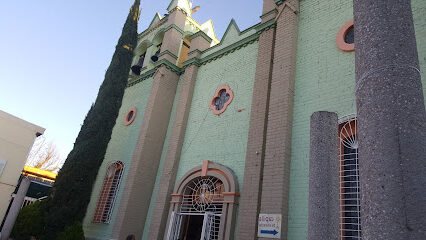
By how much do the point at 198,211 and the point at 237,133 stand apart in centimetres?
253

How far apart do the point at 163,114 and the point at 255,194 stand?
6.02 meters

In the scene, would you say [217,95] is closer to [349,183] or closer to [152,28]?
[349,183]

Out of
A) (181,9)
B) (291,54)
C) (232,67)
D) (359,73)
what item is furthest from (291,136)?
(181,9)

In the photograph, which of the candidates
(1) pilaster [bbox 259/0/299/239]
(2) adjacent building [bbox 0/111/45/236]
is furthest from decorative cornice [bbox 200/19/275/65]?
(2) adjacent building [bbox 0/111/45/236]

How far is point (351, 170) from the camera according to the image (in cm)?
649

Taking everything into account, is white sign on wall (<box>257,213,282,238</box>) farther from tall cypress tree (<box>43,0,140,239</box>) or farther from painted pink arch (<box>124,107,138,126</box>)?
painted pink arch (<box>124,107,138,126</box>)

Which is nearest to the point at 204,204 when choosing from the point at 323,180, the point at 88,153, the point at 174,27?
the point at 88,153

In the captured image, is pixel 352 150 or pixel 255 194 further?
pixel 255 194

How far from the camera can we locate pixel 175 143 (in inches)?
433

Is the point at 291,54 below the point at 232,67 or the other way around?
below

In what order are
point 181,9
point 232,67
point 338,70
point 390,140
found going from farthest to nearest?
point 181,9 → point 232,67 → point 338,70 → point 390,140

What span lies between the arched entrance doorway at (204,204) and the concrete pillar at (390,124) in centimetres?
657

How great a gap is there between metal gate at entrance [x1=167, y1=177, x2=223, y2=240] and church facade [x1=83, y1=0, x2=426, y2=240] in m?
0.04

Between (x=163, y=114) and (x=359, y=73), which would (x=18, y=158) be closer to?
(x=163, y=114)
